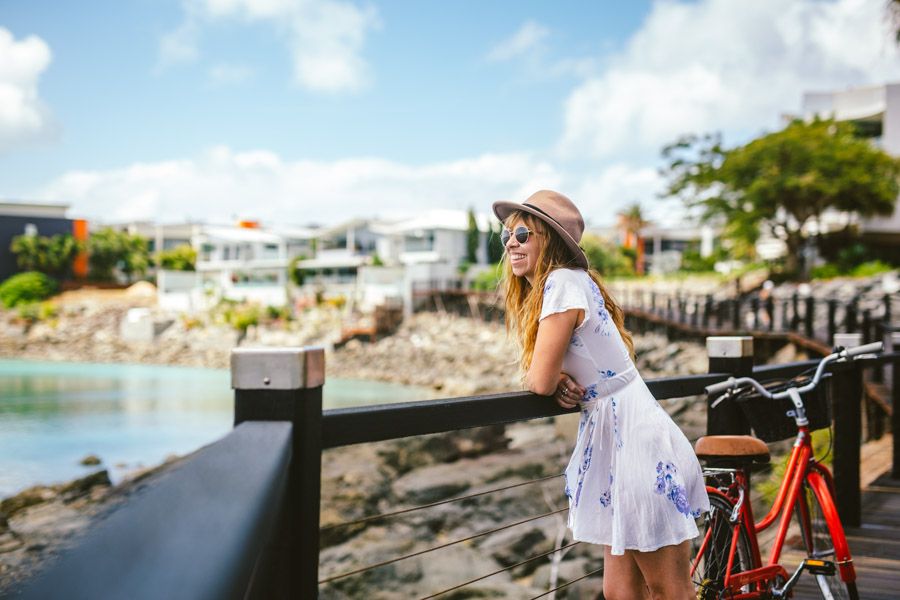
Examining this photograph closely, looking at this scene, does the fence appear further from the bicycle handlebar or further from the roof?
the roof

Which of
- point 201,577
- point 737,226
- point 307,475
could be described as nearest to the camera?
point 201,577

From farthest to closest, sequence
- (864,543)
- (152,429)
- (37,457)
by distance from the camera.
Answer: (152,429) < (37,457) < (864,543)

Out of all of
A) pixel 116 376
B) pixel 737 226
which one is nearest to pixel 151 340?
pixel 116 376

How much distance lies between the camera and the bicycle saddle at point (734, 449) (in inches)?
104

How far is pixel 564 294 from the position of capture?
2.13 meters

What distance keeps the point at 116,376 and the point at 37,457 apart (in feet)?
80.6

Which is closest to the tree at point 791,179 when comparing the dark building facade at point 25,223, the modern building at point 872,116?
the modern building at point 872,116

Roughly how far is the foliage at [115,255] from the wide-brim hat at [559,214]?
71.8 metres

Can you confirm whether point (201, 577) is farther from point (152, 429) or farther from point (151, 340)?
point (151, 340)

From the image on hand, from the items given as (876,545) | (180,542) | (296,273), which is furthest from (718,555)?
(296,273)

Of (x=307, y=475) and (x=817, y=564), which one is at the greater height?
(x=307, y=475)

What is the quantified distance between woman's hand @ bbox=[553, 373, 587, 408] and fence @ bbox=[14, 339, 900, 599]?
105 mm

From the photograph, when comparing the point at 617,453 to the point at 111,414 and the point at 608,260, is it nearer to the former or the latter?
the point at 111,414

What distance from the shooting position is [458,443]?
1694 centimetres
